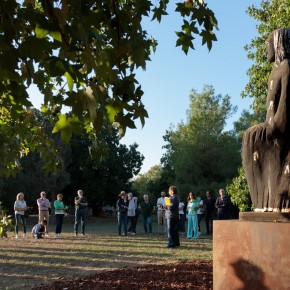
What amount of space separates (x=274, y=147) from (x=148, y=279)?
13.8ft

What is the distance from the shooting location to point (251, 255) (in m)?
4.82

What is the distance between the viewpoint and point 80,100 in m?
2.78

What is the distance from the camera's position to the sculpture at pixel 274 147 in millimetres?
5211

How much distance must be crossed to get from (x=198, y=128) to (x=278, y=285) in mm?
43678

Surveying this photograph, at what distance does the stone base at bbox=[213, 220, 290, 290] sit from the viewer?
15.2 feet

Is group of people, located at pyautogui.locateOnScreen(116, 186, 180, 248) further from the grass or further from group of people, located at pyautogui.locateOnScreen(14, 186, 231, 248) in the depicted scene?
the grass

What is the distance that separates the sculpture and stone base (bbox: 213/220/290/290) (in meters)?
0.45

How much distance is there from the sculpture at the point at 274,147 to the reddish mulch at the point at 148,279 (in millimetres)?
2721

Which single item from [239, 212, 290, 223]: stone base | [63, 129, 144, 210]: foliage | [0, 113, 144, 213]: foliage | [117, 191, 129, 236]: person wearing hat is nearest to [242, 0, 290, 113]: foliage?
[117, 191, 129, 236]: person wearing hat

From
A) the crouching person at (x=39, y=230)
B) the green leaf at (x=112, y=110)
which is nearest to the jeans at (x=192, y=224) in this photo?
the crouching person at (x=39, y=230)

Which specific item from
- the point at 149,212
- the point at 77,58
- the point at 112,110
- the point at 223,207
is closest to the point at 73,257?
the point at 223,207

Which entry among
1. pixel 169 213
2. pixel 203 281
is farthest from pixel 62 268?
pixel 169 213

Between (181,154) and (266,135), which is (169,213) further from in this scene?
(181,154)

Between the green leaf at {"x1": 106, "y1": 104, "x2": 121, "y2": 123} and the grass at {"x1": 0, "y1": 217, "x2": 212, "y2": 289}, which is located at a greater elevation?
the green leaf at {"x1": 106, "y1": 104, "x2": 121, "y2": 123}
